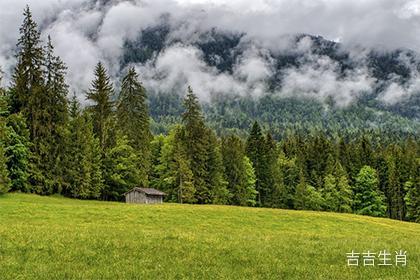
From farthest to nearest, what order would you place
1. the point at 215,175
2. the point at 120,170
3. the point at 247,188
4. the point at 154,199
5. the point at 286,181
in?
the point at 286,181 < the point at 247,188 < the point at 215,175 < the point at 120,170 < the point at 154,199

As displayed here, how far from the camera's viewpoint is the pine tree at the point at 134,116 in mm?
75688

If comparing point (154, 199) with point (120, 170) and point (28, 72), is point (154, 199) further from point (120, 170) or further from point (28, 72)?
point (28, 72)

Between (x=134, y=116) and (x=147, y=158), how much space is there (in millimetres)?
7272

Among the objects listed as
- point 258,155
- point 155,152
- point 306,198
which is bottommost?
point 306,198

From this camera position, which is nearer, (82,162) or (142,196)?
(82,162)

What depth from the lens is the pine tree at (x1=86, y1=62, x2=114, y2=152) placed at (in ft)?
243

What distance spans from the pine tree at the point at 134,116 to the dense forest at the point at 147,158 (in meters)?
0.17

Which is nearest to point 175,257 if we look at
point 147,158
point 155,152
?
point 147,158

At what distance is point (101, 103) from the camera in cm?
7494

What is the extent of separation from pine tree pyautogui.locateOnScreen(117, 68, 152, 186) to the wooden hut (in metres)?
6.50

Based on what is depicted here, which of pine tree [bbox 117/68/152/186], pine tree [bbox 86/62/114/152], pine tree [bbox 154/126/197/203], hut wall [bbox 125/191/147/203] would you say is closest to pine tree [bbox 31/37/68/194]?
pine tree [bbox 86/62/114/152]

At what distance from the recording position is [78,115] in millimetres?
69938

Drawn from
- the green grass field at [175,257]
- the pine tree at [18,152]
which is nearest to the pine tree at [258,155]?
the pine tree at [18,152]

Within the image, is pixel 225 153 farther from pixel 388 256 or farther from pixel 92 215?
pixel 388 256
